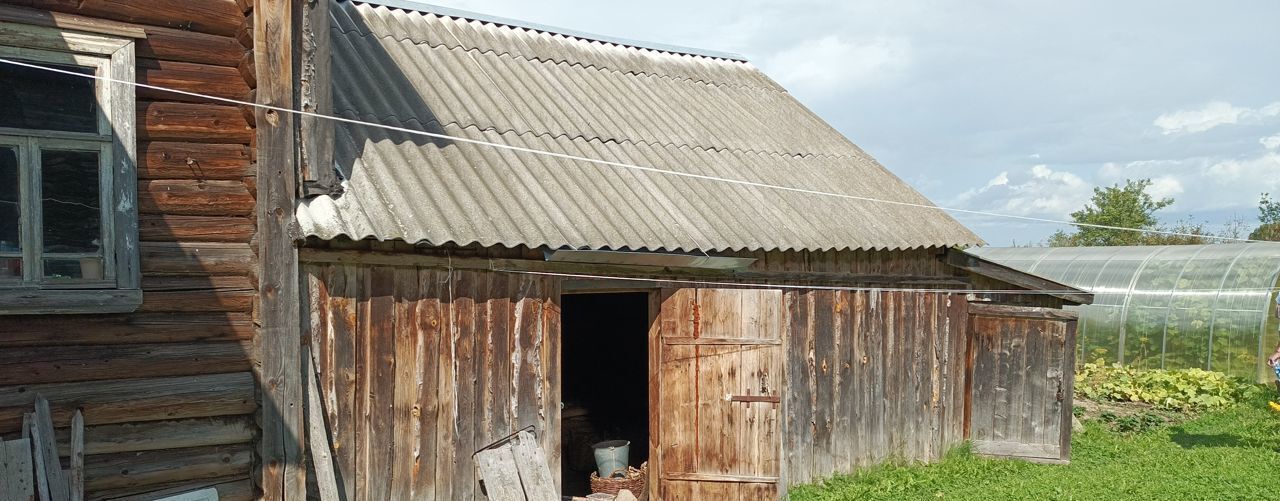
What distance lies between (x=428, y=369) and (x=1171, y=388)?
41.3ft

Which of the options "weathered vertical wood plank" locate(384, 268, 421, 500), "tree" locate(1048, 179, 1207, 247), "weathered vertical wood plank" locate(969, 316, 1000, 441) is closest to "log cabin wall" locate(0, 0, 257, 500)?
"weathered vertical wood plank" locate(384, 268, 421, 500)

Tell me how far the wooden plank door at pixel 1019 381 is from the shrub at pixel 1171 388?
4.96m

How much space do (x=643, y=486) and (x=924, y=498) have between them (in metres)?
2.55

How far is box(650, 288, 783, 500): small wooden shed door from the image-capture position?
26.7 feet

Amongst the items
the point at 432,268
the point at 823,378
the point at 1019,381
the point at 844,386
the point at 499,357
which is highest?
the point at 432,268

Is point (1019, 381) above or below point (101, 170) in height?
below

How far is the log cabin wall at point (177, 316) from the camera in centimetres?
517

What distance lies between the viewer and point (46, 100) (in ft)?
16.9

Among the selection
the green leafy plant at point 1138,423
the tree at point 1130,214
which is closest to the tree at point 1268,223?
the tree at point 1130,214

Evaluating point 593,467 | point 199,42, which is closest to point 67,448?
point 199,42

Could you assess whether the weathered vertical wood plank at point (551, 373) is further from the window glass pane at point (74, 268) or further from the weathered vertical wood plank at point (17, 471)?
the weathered vertical wood plank at point (17, 471)

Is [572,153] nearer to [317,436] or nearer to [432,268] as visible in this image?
[432,268]

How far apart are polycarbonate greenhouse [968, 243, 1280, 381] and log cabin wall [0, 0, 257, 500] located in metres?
15.2

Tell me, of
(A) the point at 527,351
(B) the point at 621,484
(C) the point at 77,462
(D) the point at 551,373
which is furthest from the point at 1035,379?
(C) the point at 77,462
